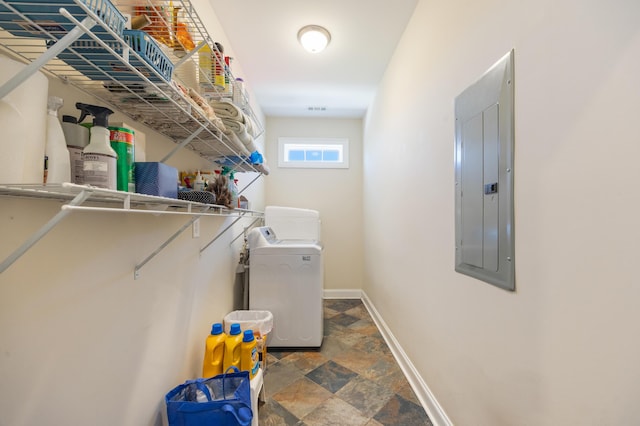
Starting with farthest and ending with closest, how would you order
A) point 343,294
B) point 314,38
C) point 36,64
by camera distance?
point 343,294 < point 314,38 < point 36,64

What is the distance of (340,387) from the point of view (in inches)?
73.4

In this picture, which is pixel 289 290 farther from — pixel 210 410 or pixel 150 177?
pixel 150 177

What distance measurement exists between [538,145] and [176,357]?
5.64 ft

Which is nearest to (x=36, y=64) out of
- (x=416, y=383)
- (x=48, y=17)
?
(x=48, y=17)

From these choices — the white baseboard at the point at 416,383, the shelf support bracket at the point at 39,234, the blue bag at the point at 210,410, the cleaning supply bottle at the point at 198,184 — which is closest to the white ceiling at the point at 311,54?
the cleaning supply bottle at the point at 198,184

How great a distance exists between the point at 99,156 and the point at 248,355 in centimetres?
129

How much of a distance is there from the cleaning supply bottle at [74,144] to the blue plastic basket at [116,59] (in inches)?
5.2

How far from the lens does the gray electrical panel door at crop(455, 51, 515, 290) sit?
975 millimetres

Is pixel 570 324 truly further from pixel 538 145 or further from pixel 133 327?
pixel 133 327

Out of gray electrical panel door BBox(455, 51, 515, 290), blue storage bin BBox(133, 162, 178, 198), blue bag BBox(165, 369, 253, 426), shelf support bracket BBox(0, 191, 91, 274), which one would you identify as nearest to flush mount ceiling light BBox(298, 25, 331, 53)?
gray electrical panel door BBox(455, 51, 515, 290)

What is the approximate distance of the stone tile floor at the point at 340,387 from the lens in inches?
62.3

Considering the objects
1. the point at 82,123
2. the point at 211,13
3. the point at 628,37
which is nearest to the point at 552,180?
the point at 628,37

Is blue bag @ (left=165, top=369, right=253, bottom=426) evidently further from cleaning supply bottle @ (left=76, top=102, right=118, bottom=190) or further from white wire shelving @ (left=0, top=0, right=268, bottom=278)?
cleaning supply bottle @ (left=76, top=102, right=118, bottom=190)

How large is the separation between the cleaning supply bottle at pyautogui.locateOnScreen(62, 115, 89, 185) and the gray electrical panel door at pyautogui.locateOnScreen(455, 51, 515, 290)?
1.29 m
